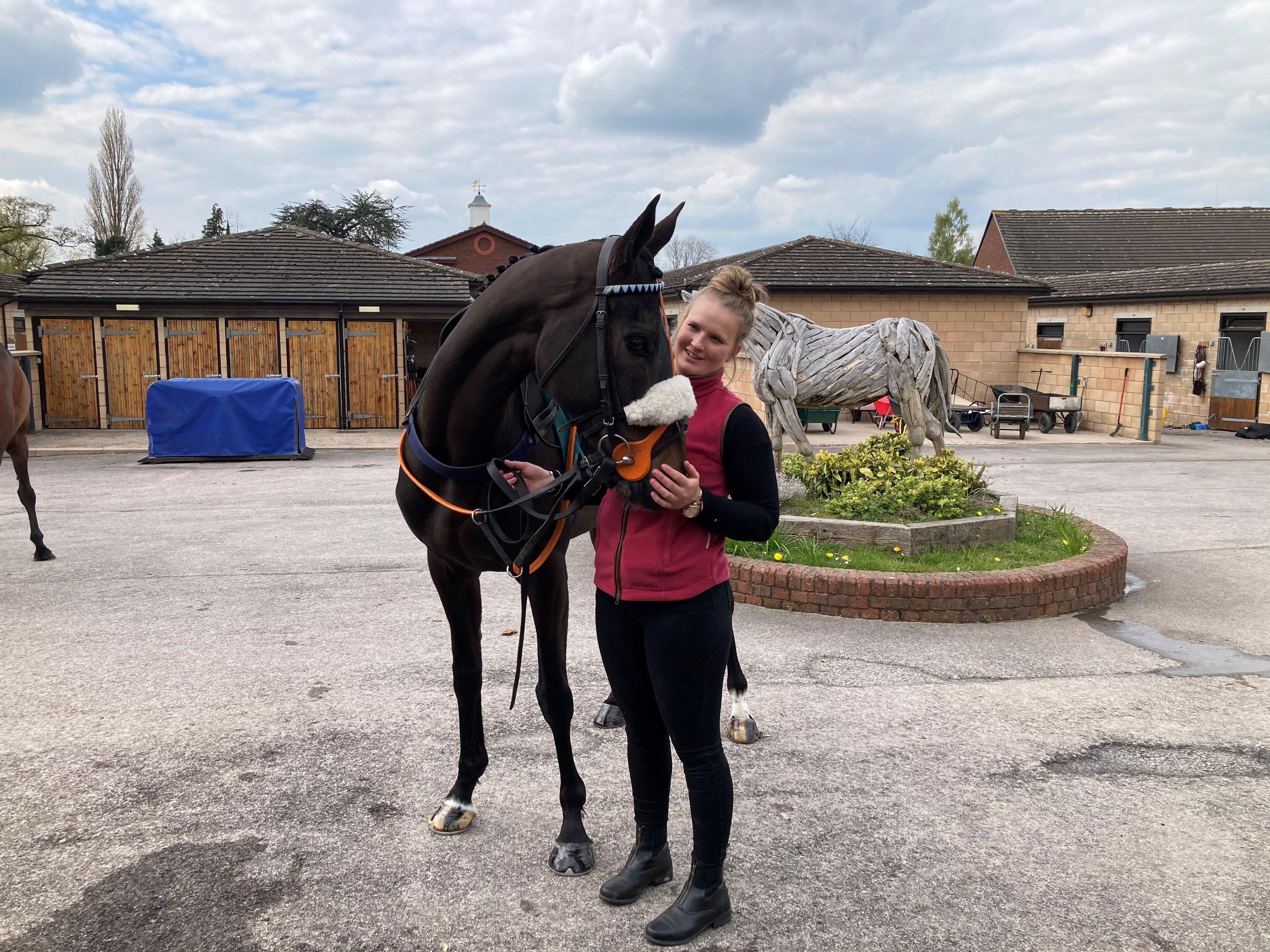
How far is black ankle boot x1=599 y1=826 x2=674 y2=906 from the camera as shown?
2652 millimetres

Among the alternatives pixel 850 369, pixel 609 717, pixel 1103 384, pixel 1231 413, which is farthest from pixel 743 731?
pixel 1231 413

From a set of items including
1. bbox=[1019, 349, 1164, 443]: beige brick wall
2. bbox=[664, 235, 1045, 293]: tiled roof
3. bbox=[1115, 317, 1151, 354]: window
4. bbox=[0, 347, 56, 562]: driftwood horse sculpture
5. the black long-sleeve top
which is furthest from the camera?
bbox=[1115, 317, 1151, 354]: window

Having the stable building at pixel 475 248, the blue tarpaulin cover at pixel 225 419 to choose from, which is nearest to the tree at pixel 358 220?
the stable building at pixel 475 248

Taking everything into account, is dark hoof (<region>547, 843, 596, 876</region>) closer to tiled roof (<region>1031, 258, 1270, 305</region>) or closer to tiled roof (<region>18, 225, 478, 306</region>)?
tiled roof (<region>18, 225, 478, 306</region>)

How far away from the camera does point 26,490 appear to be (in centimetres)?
741

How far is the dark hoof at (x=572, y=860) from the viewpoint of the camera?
2.84 meters

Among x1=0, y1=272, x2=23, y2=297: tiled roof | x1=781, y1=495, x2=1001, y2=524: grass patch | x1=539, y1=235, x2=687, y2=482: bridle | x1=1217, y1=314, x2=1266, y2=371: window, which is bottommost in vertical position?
x1=781, y1=495, x2=1001, y2=524: grass patch

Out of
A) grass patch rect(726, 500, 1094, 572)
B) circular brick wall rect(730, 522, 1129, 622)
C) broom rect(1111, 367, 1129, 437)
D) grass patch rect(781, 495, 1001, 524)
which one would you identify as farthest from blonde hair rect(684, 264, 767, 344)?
broom rect(1111, 367, 1129, 437)

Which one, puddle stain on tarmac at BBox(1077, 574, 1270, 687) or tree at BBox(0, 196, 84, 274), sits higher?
tree at BBox(0, 196, 84, 274)

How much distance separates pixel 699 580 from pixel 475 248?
3721cm

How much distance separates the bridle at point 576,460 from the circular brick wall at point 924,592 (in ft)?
10.1

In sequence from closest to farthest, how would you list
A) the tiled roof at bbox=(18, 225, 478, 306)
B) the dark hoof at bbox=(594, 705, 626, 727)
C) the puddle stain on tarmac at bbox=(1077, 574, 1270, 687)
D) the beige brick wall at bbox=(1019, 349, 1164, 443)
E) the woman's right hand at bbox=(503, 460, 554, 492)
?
the woman's right hand at bbox=(503, 460, 554, 492) → the dark hoof at bbox=(594, 705, 626, 727) → the puddle stain on tarmac at bbox=(1077, 574, 1270, 687) → the beige brick wall at bbox=(1019, 349, 1164, 443) → the tiled roof at bbox=(18, 225, 478, 306)

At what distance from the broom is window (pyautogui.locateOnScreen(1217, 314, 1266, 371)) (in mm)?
3209

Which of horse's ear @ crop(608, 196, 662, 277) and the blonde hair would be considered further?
the blonde hair
